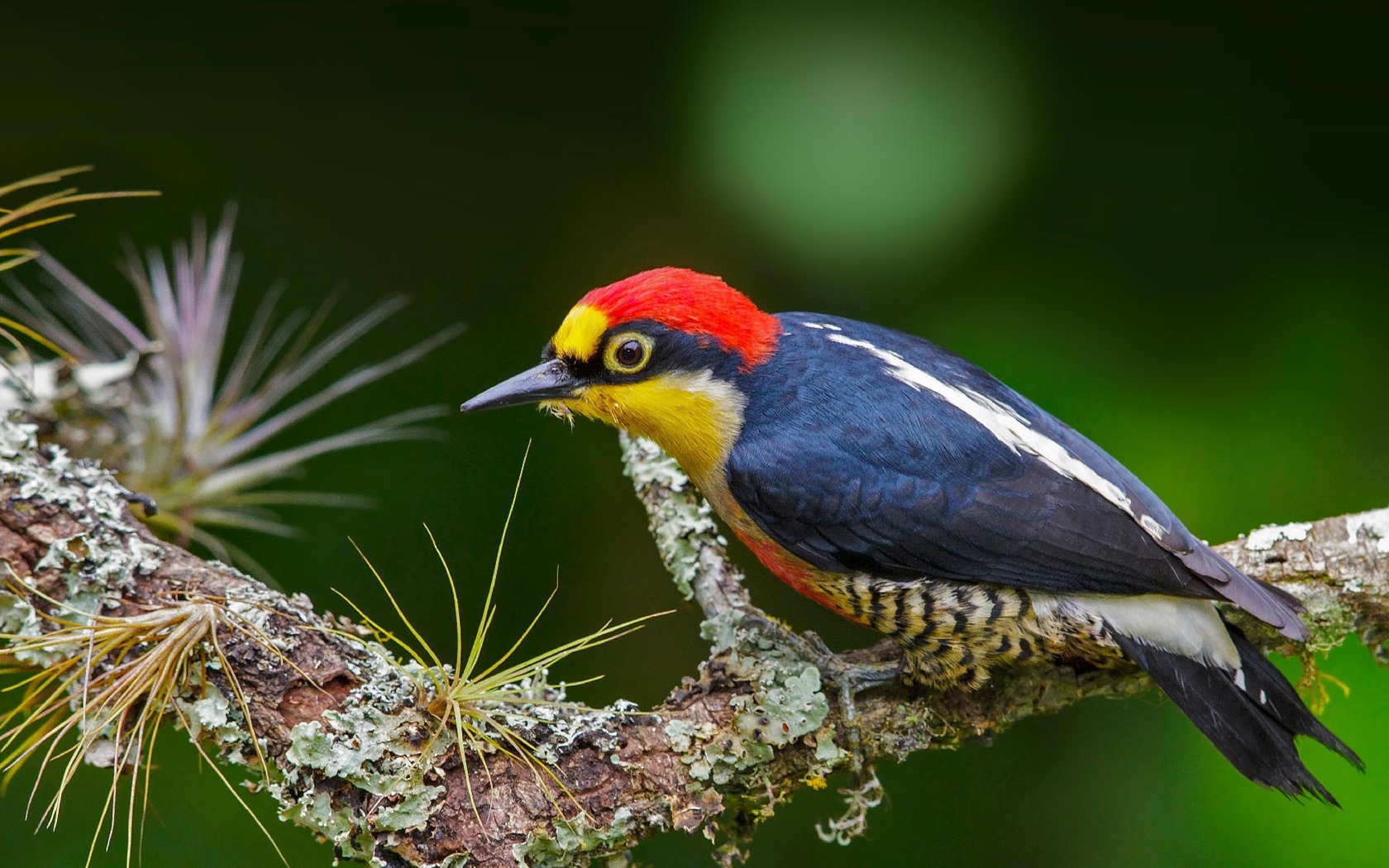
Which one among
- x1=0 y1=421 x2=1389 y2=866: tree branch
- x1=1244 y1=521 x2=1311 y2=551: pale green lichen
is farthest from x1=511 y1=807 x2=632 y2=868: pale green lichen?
x1=1244 y1=521 x2=1311 y2=551: pale green lichen

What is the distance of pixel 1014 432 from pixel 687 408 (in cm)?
58

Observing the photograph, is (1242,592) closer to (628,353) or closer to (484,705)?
(628,353)

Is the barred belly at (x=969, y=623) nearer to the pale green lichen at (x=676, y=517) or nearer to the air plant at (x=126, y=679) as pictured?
the pale green lichen at (x=676, y=517)

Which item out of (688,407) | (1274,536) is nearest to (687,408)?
(688,407)

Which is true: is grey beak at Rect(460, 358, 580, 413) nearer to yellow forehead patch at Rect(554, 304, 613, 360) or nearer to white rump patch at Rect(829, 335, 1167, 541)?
yellow forehead patch at Rect(554, 304, 613, 360)

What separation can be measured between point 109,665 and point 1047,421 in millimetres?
1632

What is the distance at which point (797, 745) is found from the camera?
202 cm

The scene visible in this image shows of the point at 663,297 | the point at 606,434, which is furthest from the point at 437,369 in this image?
the point at 663,297

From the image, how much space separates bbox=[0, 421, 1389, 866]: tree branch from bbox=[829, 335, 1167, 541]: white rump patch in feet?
1.11

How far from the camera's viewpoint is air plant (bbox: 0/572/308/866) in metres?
1.66

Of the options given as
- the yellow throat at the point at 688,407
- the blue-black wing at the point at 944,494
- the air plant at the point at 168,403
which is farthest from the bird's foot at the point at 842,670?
the air plant at the point at 168,403

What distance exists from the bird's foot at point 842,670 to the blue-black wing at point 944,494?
16 centimetres

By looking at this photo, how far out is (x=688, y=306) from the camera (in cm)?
211

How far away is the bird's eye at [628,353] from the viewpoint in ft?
6.89
